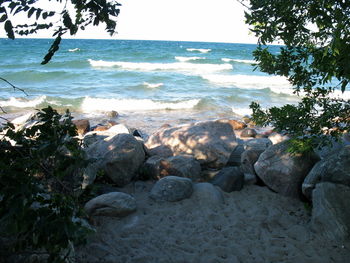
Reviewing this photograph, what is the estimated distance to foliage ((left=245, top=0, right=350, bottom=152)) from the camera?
2127 millimetres

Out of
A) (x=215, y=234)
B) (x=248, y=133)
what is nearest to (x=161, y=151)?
(x=215, y=234)

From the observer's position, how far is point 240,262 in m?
3.98

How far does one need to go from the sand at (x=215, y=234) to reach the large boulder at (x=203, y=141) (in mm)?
1127

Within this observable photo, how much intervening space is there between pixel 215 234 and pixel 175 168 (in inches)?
65.0

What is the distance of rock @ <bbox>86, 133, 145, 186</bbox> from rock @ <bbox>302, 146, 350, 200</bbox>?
2704 mm

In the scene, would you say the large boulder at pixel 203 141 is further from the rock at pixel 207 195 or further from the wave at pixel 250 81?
the wave at pixel 250 81

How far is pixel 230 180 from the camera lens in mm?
5602

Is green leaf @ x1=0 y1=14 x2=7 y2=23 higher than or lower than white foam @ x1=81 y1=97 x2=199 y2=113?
higher

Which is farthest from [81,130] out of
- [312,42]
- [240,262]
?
[312,42]

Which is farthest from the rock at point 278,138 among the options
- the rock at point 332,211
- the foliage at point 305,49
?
the foliage at point 305,49

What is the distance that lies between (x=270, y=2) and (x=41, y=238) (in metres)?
2.22

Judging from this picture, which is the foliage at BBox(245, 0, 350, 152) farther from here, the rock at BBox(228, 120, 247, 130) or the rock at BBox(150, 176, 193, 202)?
the rock at BBox(228, 120, 247, 130)

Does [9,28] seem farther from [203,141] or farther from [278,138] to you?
[278,138]

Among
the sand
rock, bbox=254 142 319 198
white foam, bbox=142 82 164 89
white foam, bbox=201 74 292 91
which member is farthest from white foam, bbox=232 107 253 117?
the sand
